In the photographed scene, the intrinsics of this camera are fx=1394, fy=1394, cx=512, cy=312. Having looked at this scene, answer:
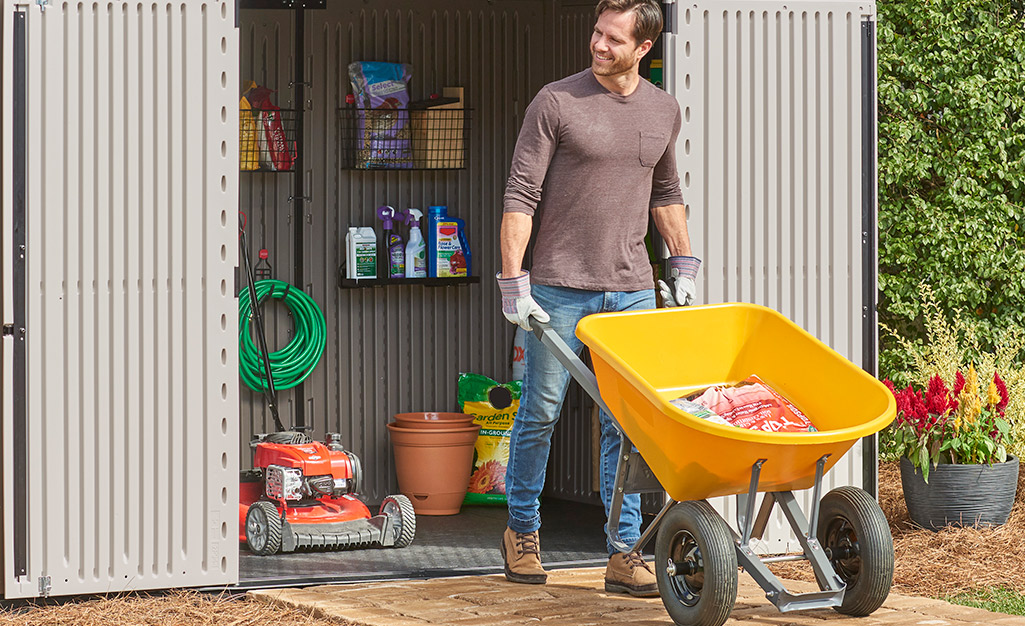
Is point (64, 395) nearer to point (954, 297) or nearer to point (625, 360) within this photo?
point (625, 360)

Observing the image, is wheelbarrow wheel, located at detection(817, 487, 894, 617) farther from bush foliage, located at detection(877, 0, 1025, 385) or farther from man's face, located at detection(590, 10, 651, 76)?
bush foliage, located at detection(877, 0, 1025, 385)

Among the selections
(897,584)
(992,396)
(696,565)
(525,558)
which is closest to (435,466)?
(525,558)

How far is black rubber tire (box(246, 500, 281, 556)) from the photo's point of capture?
204 inches

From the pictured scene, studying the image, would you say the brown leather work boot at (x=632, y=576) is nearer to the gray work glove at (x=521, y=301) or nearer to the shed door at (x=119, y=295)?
the gray work glove at (x=521, y=301)

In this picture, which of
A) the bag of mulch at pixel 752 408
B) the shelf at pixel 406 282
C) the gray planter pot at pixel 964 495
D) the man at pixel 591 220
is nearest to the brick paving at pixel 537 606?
the man at pixel 591 220

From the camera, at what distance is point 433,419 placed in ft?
20.2

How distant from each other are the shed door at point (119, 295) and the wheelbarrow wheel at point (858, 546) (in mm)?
1880

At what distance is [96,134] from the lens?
4363mm

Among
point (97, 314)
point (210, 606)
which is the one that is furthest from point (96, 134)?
point (210, 606)

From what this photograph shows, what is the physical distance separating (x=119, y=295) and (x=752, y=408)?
2.00 metres

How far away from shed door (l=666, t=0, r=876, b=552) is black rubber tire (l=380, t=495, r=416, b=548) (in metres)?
1.17

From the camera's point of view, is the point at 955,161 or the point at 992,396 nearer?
the point at 992,396

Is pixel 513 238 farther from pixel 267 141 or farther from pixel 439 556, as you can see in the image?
pixel 267 141

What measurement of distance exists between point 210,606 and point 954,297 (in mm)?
4392
